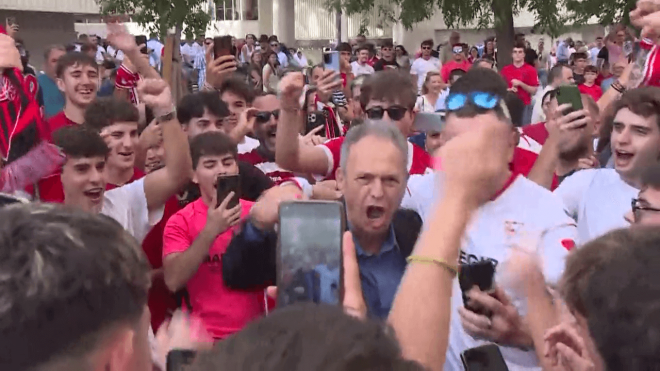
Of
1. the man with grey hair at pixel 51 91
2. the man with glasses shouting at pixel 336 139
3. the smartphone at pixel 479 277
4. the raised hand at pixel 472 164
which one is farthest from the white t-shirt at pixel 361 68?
the raised hand at pixel 472 164

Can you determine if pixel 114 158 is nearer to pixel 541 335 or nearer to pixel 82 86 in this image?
pixel 82 86

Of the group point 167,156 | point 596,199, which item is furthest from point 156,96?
point 596,199

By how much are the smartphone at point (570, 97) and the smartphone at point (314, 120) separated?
9.74ft

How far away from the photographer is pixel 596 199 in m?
3.35

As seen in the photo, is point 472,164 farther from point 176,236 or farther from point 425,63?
point 425,63

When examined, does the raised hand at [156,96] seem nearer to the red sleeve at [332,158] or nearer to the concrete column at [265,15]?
the red sleeve at [332,158]

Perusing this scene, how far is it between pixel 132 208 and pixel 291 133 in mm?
758

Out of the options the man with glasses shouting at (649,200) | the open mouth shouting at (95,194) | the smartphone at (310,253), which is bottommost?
the open mouth shouting at (95,194)

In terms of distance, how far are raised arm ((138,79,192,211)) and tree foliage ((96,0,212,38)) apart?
33.1 ft

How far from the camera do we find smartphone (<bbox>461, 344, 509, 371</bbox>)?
182 centimetres

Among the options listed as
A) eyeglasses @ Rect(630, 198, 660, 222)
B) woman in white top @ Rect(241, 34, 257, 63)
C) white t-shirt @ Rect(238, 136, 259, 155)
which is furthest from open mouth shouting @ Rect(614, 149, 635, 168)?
woman in white top @ Rect(241, 34, 257, 63)

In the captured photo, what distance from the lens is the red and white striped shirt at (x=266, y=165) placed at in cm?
466

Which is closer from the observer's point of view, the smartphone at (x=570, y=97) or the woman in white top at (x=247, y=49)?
the smartphone at (x=570, y=97)

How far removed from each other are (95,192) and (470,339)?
1.69m
